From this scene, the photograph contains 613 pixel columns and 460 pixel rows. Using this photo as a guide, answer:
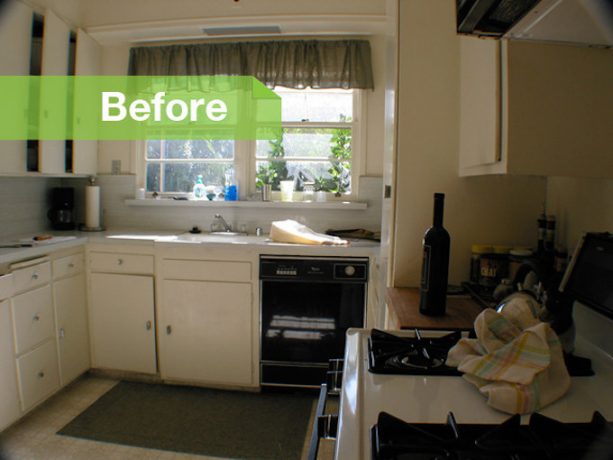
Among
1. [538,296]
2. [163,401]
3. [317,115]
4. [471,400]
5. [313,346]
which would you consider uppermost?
[317,115]

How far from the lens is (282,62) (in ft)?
10.3

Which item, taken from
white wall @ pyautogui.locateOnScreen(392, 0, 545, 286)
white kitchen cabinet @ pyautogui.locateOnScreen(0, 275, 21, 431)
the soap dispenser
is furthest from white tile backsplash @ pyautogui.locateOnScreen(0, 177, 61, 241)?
white wall @ pyautogui.locateOnScreen(392, 0, 545, 286)

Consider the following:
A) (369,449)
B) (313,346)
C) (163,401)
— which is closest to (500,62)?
(369,449)

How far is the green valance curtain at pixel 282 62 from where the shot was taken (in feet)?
10.1

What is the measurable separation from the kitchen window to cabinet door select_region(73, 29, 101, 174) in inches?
30.9

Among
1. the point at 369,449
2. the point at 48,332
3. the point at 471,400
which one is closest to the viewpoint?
the point at 369,449

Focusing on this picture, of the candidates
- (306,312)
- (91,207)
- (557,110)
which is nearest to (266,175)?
(306,312)

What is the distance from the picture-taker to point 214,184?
3455mm

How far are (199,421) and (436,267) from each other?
69.2 inches

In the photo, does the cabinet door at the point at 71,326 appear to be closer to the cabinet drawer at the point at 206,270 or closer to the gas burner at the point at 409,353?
the cabinet drawer at the point at 206,270

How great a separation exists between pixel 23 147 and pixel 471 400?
285cm

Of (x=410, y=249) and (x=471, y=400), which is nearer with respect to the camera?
(x=471, y=400)

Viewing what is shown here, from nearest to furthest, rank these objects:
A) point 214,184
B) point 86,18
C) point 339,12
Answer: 1. point 339,12
2. point 86,18
3. point 214,184

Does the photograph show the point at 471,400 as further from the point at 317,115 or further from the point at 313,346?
the point at 317,115
